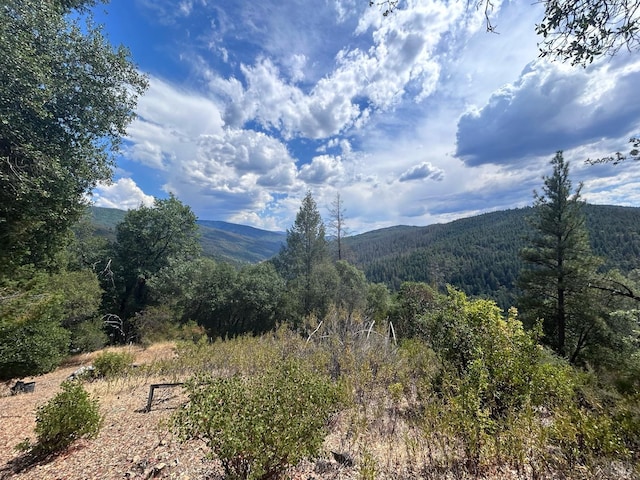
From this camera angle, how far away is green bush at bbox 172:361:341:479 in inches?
103

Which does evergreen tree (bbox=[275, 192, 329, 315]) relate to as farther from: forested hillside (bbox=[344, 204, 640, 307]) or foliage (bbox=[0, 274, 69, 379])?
forested hillside (bbox=[344, 204, 640, 307])

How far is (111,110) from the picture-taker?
6.46 m

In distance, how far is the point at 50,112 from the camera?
534 centimetres

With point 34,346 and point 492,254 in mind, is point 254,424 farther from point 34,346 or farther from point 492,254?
point 492,254

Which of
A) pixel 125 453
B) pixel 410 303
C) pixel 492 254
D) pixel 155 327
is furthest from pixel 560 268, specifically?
pixel 492 254

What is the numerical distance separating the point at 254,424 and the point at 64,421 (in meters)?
3.37

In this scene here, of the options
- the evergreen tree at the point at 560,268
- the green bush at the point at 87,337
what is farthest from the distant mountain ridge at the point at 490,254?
the green bush at the point at 87,337

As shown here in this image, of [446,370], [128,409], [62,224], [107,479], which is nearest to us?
[107,479]

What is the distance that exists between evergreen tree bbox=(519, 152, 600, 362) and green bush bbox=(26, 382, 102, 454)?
1569 cm

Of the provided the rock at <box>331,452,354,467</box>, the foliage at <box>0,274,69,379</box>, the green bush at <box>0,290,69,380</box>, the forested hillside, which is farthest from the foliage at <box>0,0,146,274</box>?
the forested hillside

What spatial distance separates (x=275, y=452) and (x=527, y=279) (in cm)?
1498

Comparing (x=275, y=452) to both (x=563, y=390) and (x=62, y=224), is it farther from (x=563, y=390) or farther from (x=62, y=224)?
(x=62, y=224)

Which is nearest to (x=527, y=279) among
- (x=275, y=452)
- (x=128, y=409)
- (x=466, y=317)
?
(x=466, y=317)

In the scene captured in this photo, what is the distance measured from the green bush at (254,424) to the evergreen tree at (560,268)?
13.7 meters
